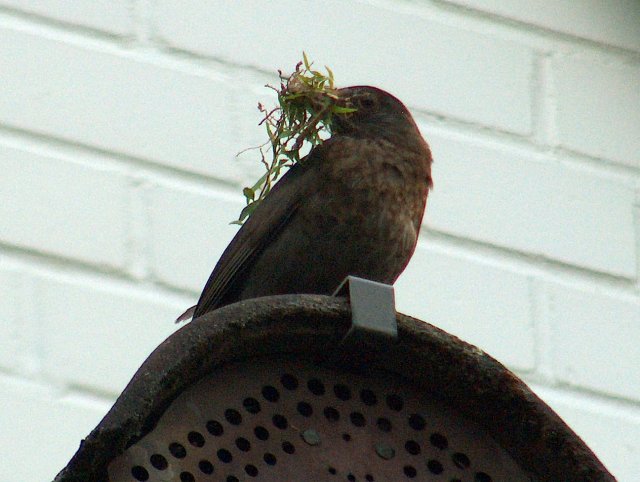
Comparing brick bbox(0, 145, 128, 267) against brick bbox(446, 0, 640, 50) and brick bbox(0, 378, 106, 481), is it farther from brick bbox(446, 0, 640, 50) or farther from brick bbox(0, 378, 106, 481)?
brick bbox(446, 0, 640, 50)

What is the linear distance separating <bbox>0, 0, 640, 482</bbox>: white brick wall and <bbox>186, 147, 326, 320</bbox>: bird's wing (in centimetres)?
43

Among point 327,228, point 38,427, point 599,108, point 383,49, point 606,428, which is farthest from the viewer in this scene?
point 599,108

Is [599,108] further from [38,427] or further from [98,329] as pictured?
[38,427]

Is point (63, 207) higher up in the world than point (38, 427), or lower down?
higher up

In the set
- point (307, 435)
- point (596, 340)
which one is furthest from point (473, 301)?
point (307, 435)

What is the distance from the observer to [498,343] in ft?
12.8

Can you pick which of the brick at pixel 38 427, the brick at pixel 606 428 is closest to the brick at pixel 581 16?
the brick at pixel 606 428

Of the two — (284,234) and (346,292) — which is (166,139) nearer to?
(284,234)

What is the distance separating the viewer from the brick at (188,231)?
371 centimetres

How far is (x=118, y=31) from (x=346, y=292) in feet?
6.53

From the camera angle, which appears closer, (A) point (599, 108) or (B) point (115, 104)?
(B) point (115, 104)

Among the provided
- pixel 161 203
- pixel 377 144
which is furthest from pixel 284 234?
pixel 161 203

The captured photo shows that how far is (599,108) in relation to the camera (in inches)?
174

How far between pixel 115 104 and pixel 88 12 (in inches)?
12.2
